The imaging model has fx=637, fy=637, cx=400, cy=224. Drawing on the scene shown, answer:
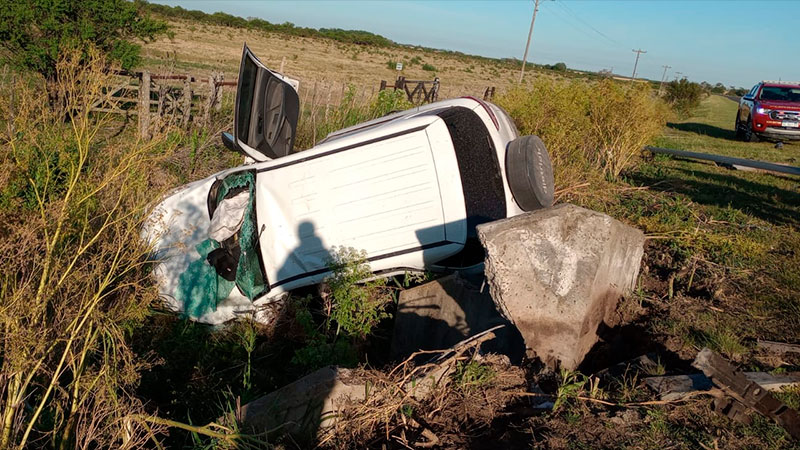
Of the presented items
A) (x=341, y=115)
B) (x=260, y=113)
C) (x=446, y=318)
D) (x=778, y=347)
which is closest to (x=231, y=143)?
(x=260, y=113)

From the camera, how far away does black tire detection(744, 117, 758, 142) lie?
1916 cm

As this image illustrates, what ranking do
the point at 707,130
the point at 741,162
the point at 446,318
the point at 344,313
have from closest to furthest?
the point at 344,313
the point at 446,318
the point at 741,162
the point at 707,130

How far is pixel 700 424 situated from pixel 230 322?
409cm

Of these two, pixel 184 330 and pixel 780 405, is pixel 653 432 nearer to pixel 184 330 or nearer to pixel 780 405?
pixel 780 405

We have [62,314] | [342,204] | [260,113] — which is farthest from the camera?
[260,113]

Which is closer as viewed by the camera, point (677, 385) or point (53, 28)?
point (677, 385)

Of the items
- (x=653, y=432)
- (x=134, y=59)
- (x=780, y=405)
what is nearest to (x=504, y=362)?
(x=653, y=432)

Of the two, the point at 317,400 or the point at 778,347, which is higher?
the point at 778,347

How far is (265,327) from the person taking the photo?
19.5 feet

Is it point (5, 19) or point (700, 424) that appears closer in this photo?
point (700, 424)

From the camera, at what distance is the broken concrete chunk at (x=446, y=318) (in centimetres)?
501

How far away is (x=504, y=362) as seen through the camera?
4.34m

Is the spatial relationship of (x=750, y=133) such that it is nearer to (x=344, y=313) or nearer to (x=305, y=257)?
(x=305, y=257)

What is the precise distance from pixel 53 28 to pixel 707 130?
22316 mm
